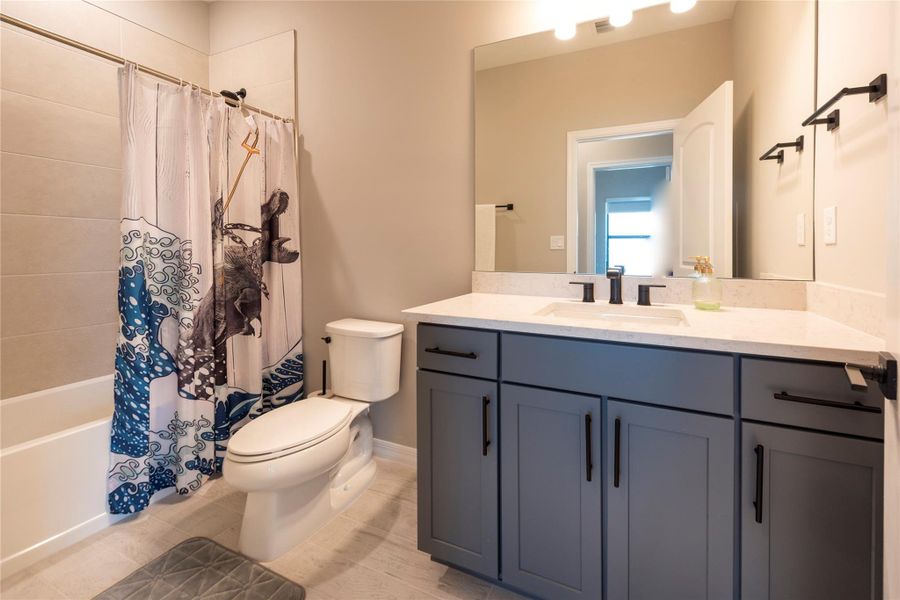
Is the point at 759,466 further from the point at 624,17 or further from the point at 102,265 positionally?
the point at 102,265

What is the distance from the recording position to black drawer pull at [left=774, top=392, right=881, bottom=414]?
Result: 2.89ft

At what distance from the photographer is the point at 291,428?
162cm

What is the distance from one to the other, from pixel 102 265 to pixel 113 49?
1197 millimetres

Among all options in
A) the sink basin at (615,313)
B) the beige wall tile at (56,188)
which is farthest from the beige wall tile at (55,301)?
the sink basin at (615,313)

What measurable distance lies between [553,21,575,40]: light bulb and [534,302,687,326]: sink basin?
115 cm

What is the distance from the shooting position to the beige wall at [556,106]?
1585mm

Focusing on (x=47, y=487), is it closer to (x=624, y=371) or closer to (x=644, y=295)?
(x=624, y=371)

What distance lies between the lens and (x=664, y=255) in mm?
1668

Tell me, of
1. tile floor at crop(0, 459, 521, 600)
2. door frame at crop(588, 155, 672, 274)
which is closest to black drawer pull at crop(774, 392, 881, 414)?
door frame at crop(588, 155, 672, 274)

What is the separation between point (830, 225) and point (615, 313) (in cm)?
68

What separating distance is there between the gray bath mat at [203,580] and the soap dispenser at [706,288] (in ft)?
5.73

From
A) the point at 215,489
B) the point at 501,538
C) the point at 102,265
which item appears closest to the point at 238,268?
the point at 102,265

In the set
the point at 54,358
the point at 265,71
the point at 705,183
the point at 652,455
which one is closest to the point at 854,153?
the point at 705,183

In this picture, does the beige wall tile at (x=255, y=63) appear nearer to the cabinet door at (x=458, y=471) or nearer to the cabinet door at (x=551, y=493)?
the cabinet door at (x=458, y=471)
